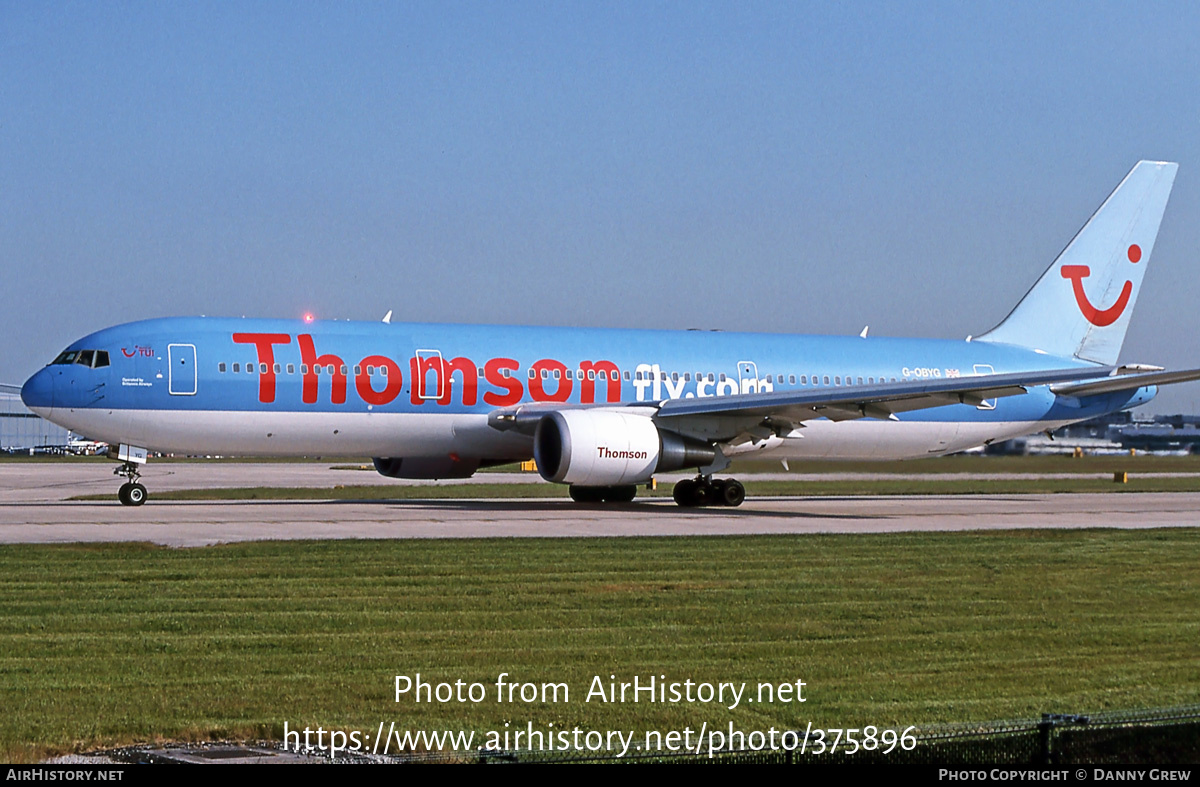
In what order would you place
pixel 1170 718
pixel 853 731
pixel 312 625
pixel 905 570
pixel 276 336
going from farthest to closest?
pixel 276 336 < pixel 905 570 < pixel 312 625 < pixel 853 731 < pixel 1170 718

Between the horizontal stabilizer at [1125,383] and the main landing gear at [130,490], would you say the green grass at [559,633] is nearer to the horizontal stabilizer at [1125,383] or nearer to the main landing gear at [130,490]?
the main landing gear at [130,490]

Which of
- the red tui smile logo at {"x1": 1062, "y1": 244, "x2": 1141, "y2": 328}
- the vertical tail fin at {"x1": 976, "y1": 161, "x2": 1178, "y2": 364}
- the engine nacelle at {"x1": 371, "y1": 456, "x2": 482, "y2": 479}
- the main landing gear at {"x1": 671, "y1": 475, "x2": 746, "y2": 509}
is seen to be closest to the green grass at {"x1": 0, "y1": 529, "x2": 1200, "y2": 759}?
the main landing gear at {"x1": 671, "y1": 475, "x2": 746, "y2": 509}

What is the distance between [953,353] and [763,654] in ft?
88.4

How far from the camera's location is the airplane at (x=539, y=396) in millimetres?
27906

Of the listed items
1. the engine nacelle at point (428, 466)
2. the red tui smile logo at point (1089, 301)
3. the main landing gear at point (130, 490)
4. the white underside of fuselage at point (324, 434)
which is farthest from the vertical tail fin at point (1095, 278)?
the main landing gear at point (130, 490)

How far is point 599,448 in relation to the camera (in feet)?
91.3

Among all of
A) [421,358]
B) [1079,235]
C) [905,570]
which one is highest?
[1079,235]

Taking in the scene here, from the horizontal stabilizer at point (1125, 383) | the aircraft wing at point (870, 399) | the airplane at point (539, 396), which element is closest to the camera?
the airplane at point (539, 396)

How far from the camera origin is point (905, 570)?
1723 centimetres

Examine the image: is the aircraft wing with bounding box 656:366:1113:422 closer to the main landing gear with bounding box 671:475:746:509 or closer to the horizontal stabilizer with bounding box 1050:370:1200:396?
the horizontal stabilizer with bounding box 1050:370:1200:396

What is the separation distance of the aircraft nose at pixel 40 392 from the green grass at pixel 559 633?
1019 cm

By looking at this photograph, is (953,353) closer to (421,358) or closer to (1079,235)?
(1079,235)

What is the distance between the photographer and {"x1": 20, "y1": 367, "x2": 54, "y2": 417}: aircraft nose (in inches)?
1092

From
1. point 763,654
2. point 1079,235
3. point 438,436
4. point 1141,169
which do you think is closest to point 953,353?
point 1079,235
